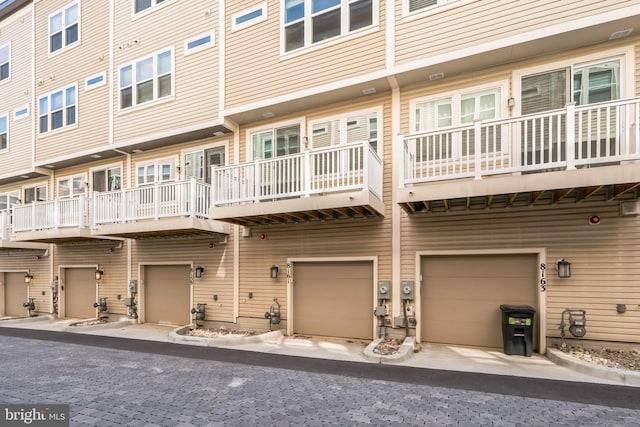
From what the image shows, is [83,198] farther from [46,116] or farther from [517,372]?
[517,372]

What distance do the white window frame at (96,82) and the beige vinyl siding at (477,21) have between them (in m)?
10.2

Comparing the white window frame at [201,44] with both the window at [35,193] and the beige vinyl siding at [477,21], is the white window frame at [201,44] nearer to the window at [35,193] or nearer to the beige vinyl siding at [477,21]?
the beige vinyl siding at [477,21]

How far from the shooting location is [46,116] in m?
13.7

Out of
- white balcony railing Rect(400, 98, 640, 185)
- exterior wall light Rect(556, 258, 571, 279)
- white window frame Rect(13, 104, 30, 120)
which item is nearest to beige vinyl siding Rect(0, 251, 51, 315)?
white window frame Rect(13, 104, 30, 120)

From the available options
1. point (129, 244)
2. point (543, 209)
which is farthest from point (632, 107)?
point (129, 244)

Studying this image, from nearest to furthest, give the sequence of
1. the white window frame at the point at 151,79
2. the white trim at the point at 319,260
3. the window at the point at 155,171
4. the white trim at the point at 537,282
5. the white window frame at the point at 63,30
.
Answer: the white trim at the point at 537,282, the white trim at the point at 319,260, the white window frame at the point at 151,79, the window at the point at 155,171, the white window frame at the point at 63,30

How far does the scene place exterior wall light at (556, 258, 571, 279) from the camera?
6664 millimetres

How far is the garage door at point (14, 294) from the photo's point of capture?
1481cm

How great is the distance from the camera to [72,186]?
1340 cm

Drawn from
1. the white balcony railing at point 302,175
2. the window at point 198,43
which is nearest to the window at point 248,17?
the window at point 198,43

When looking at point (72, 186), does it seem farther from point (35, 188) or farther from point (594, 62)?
point (594, 62)

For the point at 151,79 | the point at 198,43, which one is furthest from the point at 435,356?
the point at 151,79

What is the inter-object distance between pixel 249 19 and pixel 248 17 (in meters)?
0.07

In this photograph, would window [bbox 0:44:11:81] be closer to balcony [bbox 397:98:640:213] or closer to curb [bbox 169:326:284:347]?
curb [bbox 169:326:284:347]
